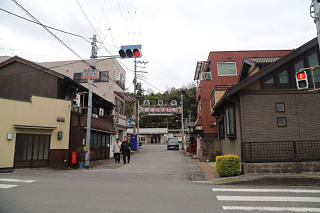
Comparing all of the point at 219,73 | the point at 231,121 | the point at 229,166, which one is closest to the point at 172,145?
the point at 219,73

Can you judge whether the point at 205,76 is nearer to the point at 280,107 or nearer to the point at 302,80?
the point at 280,107

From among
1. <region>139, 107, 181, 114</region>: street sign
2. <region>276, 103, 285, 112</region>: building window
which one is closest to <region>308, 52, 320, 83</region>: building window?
<region>276, 103, 285, 112</region>: building window

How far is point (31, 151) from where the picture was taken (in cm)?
1369

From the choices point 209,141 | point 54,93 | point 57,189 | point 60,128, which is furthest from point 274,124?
point 54,93

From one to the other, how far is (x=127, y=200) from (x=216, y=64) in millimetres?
19666

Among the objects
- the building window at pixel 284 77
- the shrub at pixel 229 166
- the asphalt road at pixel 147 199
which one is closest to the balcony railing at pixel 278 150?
the shrub at pixel 229 166

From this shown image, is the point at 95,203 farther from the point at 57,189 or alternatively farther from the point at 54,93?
the point at 54,93

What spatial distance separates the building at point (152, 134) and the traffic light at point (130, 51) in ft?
168

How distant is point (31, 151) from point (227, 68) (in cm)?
1882

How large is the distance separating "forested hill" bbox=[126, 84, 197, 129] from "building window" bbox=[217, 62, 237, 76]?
96.9 feet

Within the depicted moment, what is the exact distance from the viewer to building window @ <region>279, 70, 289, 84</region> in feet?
37.9

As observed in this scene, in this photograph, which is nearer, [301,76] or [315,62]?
[301,76]

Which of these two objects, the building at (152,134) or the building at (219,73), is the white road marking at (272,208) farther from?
the building at (152,134)

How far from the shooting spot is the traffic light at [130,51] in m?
12.0
